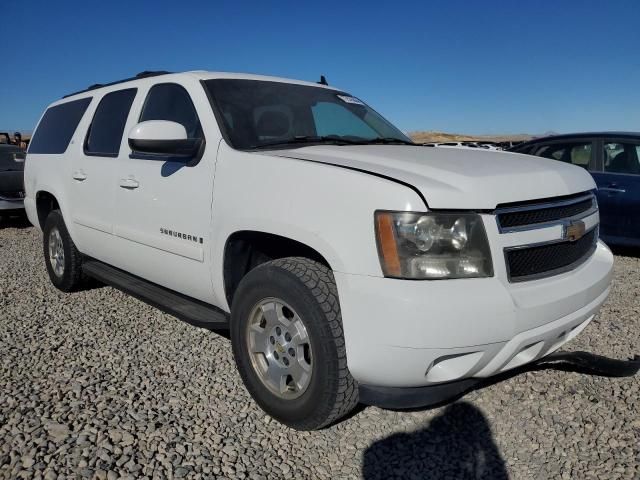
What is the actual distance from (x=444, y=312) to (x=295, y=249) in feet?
3.02

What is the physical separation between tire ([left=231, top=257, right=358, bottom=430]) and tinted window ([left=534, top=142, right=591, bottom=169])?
547 cm

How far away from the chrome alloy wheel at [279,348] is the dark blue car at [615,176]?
526cm

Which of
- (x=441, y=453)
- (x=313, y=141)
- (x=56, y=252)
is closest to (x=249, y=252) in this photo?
(x=313, y=141)

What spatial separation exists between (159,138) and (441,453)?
2180mm

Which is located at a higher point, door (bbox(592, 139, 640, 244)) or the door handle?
the door handle

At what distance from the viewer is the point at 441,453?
7.78ft

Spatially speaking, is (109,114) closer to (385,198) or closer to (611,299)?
(385,198)

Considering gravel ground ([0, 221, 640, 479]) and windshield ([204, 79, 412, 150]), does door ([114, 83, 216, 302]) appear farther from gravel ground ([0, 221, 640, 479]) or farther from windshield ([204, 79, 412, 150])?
gravel ground ([0, 221, 640, 479])

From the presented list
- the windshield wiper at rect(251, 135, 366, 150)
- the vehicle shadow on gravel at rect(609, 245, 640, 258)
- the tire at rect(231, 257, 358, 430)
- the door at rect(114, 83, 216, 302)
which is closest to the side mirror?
the door at rect(114, 83, 216, 302)

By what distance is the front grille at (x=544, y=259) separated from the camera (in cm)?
216

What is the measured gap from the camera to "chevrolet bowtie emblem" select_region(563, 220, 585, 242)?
2.39 metres

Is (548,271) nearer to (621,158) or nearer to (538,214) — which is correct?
(538,214)

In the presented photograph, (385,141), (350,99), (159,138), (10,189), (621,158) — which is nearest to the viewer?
(159,138)

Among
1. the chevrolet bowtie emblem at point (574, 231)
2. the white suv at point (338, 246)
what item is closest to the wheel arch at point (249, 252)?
the white suv at point (338, 246)
